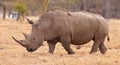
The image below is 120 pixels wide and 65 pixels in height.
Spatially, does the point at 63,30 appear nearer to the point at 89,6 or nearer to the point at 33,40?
the point at 33,40

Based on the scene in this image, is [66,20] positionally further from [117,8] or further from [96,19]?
[117,8]

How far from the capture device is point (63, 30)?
49.1ft

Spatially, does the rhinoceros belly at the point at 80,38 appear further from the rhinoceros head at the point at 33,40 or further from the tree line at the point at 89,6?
the tree line at the point at 89,6

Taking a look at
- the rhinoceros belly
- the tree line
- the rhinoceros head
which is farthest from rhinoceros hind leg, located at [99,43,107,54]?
the tree line

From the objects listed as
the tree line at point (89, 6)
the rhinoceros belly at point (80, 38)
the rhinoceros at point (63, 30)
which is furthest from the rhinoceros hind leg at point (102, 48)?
the tree line at point (89, 6)

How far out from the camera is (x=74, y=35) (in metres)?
15.3

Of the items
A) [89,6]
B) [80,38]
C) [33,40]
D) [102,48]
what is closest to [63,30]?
[80,38]

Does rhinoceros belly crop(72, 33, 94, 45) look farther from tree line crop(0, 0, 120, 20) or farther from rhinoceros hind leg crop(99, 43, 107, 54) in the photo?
tree line crop(0, 0, 120, 20)

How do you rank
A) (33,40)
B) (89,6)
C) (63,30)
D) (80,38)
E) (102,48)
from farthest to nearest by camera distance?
(89,6) → (102,48) → (80,38) → (63,30) → (33,40)

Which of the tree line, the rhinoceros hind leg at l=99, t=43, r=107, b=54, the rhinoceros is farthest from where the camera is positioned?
the tree line

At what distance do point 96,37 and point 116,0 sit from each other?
6581cm

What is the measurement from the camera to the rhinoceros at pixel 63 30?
14.9 m

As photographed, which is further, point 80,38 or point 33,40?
point 80,38

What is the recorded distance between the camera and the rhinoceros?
1494cm
